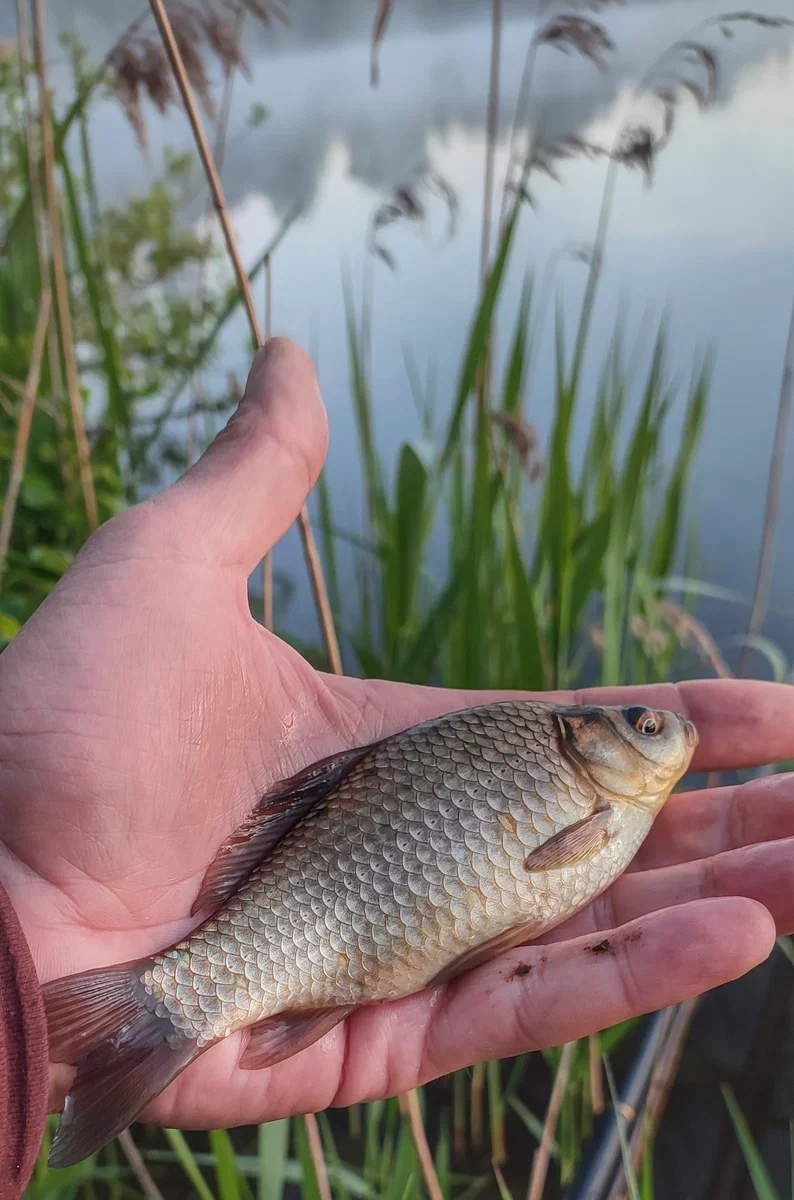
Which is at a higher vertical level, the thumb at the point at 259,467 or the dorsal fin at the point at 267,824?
the thumb at the point at 259,467

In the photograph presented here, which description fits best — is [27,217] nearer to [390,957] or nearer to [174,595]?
[174,595]

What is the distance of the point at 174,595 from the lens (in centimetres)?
162

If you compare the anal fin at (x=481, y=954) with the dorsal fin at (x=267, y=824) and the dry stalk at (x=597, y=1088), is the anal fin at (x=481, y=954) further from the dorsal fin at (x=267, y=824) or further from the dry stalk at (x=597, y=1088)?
the dry stalk at (x=597, y=1088)

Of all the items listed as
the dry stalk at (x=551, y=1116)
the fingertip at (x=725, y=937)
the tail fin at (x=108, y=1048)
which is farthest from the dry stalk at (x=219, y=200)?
the dry stalk at (x=551, y=1116)

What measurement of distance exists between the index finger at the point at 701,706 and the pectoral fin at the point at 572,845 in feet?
1.21

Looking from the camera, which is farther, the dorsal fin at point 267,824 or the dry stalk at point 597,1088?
the dry stalk at point 597,1088

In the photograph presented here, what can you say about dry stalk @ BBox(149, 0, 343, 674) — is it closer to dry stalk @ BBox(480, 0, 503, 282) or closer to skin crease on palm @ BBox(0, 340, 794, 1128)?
skin crease on palm @ BBox(0, 340, 794, 1128)

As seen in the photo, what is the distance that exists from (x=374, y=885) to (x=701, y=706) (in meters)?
0.79

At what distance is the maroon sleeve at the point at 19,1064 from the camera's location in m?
1.20

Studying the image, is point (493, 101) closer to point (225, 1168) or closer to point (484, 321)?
point (484, 321)

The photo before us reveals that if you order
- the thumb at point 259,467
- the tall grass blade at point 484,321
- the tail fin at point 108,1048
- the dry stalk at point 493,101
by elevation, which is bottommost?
the tail fin at point 108,1048

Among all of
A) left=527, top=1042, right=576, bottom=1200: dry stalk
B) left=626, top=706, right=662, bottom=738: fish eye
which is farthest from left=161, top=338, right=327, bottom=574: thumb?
left=527, top=1042, right=576, bottom=1200: dry stalk

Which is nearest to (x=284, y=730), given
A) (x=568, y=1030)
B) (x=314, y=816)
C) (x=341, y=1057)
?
(x=314, y=816)

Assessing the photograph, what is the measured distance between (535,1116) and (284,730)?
1509 millimetres
